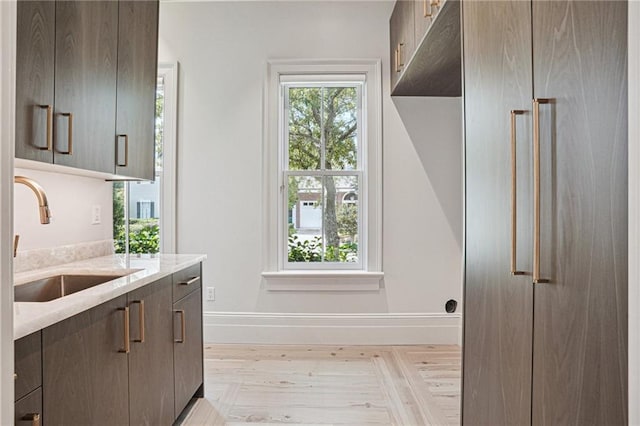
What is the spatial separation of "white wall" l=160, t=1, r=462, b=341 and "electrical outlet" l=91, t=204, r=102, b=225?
1.00m

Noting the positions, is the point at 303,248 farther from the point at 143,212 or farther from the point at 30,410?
the point at 30,410

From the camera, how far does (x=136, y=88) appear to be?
88.8 inches

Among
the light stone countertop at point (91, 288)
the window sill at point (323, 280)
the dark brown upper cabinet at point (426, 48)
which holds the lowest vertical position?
the window sill at point (323, 280)

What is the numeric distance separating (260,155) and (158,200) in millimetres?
897

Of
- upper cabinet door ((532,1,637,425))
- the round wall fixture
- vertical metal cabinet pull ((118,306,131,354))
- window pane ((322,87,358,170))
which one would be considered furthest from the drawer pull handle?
the round wall fixture

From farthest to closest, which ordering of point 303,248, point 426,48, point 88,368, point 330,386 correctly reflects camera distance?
1. point 303,248
2. point 330,386
3. point 426,48
4. point 88,368

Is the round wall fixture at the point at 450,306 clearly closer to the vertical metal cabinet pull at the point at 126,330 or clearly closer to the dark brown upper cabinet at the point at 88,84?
the dark brown upper cabinet at the point at 88,84

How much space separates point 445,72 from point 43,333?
2667 mm

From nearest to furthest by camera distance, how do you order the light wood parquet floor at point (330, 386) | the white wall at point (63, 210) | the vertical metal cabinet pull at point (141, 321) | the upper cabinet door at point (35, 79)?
the upper cabinet door at point (35, 79)
the vertical metal cabinet pull at point (141, 321)
the white wall at point (63, 210)
the light wood parquet floor at point (330, 386)

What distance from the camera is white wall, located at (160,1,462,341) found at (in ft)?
11.7

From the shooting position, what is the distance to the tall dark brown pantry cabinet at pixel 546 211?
Result: 2.89 feet

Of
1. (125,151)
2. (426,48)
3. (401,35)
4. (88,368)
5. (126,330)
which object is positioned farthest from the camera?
(401,35)

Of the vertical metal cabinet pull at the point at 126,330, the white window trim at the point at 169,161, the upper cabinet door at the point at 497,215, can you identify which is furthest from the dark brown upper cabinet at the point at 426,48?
the vertical metal cabinet pull at the point at 126,330

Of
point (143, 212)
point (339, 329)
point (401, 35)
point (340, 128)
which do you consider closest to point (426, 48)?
point (401, 35)
